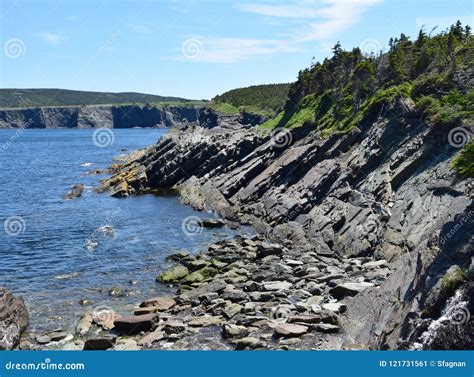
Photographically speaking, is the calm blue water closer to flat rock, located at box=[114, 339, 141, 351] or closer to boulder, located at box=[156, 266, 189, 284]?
boulder, located at box=[156, 266, 189, 284]

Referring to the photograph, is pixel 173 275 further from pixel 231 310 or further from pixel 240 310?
pixel 240 310

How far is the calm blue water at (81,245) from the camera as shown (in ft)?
118

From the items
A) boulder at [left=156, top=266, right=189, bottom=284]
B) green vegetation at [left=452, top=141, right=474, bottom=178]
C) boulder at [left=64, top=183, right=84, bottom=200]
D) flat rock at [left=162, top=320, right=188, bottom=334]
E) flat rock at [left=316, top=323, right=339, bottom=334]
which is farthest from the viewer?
boulder at [left=64, top=183, right=84, bottom=200]

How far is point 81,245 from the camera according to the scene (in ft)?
165

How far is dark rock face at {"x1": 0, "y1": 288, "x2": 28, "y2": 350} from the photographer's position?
26844mm

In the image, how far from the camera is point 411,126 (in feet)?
179

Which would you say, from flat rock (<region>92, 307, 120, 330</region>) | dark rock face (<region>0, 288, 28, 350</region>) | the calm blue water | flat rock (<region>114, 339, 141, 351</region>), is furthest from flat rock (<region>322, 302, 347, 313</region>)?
dark rock face (<region>0, 288, 28, 350</region>)

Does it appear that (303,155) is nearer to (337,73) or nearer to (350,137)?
(350,137)

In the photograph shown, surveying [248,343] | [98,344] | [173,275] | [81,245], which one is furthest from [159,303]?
[81,245]

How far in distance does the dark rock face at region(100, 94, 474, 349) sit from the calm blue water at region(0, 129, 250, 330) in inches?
285

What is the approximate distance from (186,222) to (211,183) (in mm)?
17504

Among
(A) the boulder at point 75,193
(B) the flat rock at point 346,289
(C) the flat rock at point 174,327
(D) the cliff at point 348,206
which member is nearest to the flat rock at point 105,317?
(C) the flat rock at point 174,327

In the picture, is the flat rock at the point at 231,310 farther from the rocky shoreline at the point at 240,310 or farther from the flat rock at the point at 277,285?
the flat rock at the point at 277,285

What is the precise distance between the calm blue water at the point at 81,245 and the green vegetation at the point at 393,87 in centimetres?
2557
